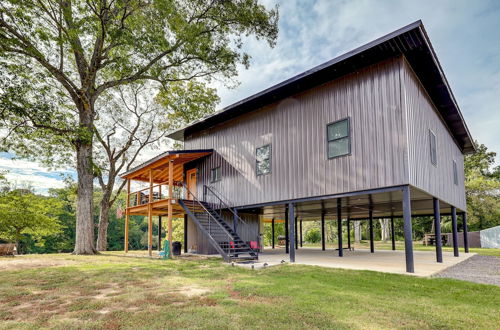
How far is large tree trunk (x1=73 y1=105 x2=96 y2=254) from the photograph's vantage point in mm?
14500

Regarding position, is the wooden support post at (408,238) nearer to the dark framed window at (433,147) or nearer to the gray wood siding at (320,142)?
the gray wood siding at (320,142)

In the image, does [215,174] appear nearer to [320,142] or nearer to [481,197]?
[320,142]

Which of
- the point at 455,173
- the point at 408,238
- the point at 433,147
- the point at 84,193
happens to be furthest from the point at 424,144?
the point at 84,193

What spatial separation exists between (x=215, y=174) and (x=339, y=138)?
22.5 ft

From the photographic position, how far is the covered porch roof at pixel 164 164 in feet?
41.9

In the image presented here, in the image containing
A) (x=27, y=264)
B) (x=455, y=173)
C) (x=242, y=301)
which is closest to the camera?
(x=242, y=301)

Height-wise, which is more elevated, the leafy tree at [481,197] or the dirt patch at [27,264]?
the leafy tree at [481,197]

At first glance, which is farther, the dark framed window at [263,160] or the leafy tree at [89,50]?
the leafy tree at [89,50]

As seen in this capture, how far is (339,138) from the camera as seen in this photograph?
979 cm

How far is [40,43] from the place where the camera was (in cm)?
1315

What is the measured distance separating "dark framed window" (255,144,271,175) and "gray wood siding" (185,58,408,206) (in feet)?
0.69

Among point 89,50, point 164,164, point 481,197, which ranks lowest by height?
point 481,197

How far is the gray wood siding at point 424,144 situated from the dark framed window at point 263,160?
511 cm

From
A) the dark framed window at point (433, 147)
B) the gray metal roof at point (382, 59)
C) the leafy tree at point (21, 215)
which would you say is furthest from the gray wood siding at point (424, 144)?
the leafy tree at point (21, 215)
